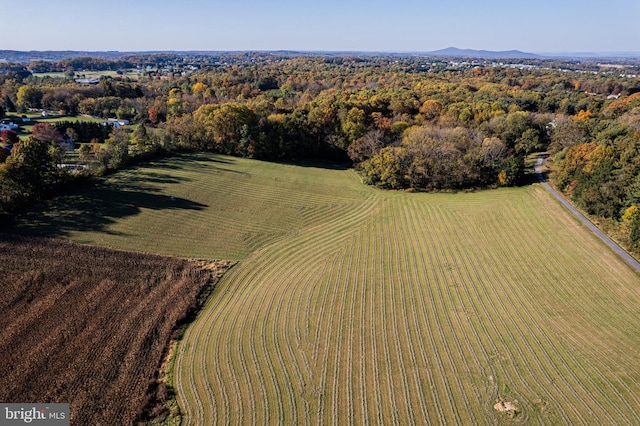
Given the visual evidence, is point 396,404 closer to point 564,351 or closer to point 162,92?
point 564,351

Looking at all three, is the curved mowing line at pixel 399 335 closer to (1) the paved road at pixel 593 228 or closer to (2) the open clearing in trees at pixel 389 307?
(2) the open clearing in trees at pixel 389 307

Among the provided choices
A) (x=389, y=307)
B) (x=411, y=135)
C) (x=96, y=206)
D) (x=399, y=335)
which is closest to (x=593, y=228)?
(x=389, y=307)

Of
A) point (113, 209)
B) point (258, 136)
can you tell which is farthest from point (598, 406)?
point (258, 136)

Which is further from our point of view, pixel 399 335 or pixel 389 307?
pixel 389 307

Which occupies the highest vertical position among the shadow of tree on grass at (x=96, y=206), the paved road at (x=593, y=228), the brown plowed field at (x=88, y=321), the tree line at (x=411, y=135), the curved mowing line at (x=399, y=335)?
the tree line at (x=411, y=135)

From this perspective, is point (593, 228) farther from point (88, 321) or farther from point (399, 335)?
point (88, 321)

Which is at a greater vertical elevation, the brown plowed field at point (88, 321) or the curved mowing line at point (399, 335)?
the brown plowed field at point (88, 321)

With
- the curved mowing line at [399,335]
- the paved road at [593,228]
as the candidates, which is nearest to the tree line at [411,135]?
the paved road at [593,228]
